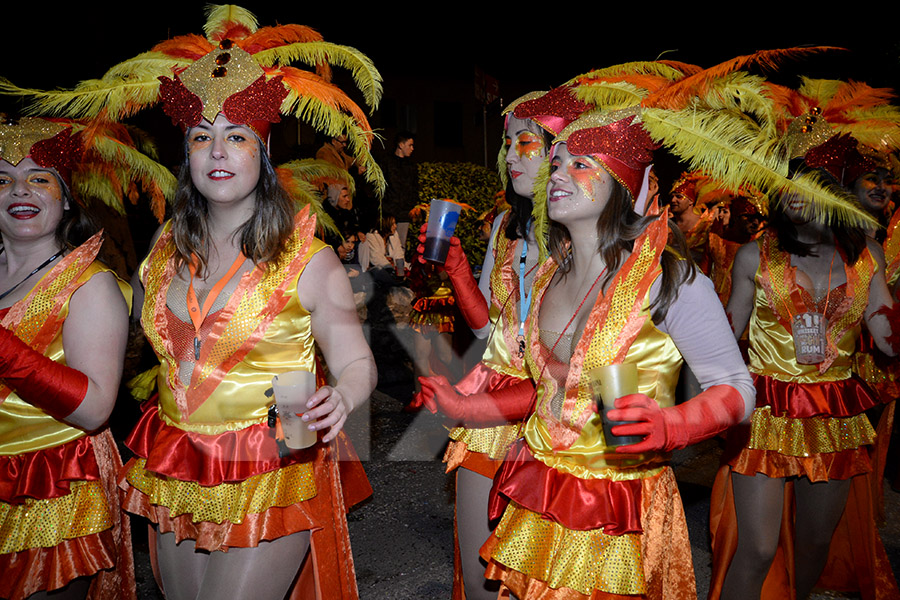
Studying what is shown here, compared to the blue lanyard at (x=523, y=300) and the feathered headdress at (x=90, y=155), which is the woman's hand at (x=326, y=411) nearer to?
the blue lanyard at (x=523, y=300)

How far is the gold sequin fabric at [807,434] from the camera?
320 centimetres

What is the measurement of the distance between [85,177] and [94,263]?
0.57m

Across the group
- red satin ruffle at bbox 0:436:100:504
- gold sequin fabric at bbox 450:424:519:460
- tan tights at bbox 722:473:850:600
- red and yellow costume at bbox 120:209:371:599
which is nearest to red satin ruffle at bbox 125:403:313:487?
red and yellow costume at bbox 120:209:371:599

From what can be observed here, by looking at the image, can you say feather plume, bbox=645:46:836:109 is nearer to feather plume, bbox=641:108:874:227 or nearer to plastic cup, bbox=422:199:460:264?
feather plume, bbox=641:108:874:227

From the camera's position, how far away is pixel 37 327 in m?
2.52

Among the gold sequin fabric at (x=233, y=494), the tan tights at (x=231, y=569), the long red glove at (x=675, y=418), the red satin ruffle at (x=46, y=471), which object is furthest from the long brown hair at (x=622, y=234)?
the red satin ruffle at (x=46, y=471)

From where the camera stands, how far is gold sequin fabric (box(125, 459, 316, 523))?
225 centimetres

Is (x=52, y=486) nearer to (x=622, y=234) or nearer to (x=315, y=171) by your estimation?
(x=315, y=171)

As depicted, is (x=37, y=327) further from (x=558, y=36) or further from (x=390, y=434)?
(x=558, y=36)

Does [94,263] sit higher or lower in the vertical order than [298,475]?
higher

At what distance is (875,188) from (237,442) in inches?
154

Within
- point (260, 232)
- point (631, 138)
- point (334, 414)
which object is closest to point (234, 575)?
point (334, 414)

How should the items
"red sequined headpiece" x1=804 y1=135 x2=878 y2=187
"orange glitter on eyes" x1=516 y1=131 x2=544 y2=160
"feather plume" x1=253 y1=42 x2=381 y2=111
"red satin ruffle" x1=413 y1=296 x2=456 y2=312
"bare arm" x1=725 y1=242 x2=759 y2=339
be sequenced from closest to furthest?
"feather plume" x1=253 y1=42 x2=381 y2=111, "orange glitter on eyes" x1=516 y1=131 x2=544 y2=160, "red sequined headpiece" x1=804 y1=135 x2=878 y2=187, "bare arm" x1=725 y1=242 x2=759 y2=339, "red satin ruffle" x1=413 y1=296 x2=456 y2=312

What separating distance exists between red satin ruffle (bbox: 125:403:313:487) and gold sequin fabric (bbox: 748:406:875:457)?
2082 millimetres
